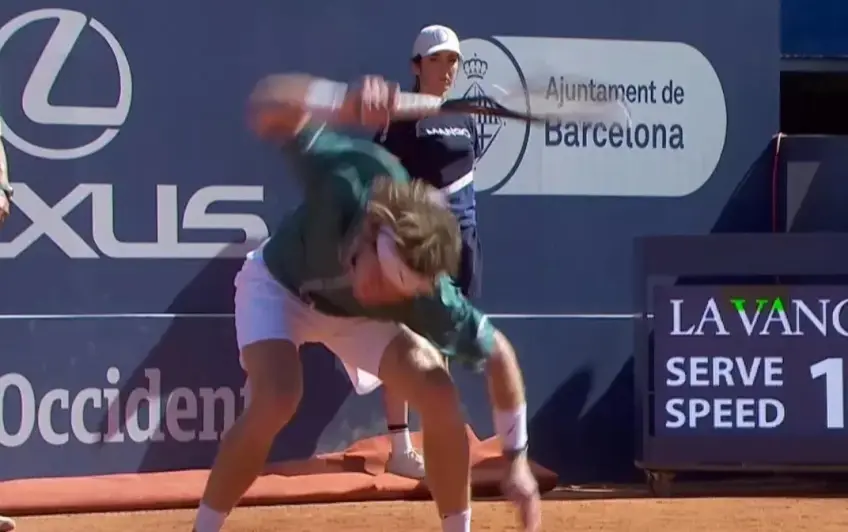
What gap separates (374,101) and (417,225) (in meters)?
0.42

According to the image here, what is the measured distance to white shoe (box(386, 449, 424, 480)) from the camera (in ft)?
19.4

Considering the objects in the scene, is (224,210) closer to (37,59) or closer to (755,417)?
(37,59)

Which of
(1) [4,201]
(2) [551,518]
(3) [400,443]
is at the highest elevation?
(1) [4,201]

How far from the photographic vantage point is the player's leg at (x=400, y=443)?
5957 millimetres

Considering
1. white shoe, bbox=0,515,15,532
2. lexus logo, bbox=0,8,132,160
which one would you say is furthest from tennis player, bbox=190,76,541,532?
lexus logo, bbox=0,8,132,160

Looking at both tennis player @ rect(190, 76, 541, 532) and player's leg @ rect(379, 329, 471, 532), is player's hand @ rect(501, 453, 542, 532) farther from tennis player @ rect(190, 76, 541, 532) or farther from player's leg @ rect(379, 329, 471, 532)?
player's leg @ rect(379, 329, 471, 532)

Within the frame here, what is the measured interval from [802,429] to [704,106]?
1605mm

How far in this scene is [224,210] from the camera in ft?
20.3

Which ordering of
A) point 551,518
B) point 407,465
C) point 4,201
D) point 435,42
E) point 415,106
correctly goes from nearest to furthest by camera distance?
point 415,106, point 4,201, point 551,518, point 435,42, point 407,465

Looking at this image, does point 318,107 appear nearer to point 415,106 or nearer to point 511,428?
point 415,106

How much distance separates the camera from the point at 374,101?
378cm

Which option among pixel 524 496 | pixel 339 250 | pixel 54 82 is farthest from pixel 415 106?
pixel 54 82

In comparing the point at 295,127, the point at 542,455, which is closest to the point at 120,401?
the point at 542,455

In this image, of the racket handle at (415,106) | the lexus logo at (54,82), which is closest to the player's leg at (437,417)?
the racket handle at (415,106)
